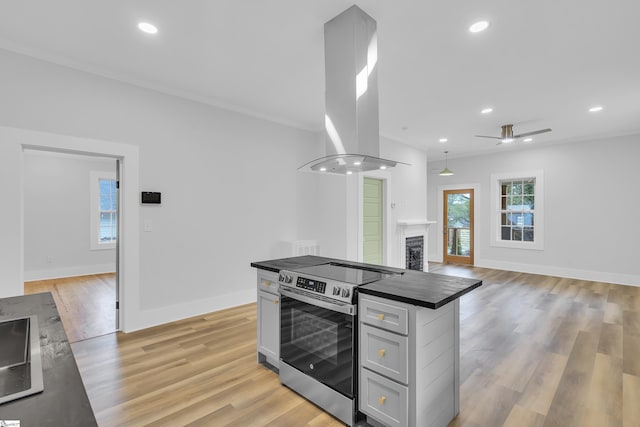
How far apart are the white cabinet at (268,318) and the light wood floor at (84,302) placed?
1967 mm

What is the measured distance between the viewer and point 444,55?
2.91m

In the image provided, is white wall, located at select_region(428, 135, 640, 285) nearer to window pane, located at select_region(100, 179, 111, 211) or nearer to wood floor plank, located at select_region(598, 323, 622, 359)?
wood floor plank, located at select_region(598, 323, 622, 359)

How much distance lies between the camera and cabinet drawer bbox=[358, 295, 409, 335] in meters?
1.70

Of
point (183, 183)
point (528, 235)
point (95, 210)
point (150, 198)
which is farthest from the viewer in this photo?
point (528, 235)

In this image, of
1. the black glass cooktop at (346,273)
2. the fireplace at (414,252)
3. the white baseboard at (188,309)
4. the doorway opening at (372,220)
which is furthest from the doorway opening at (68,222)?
the fireplace at (414,252)

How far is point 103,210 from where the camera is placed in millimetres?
6809

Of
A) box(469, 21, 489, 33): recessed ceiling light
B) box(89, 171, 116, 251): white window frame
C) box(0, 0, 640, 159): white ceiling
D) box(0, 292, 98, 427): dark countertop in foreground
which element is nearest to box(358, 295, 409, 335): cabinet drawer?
box(0, 292, 98, 427): dark countertop in foreground

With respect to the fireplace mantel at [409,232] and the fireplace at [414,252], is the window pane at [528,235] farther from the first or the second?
the fireplace at [414,252]

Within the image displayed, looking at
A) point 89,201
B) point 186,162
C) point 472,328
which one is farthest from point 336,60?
point 89,201

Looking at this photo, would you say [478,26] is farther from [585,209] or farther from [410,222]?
[585,209]

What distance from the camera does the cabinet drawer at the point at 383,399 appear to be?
5.60 ft

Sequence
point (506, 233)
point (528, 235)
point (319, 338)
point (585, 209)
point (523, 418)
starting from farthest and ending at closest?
point (506, 233) → point (528, 235) → point (585, 209) → point (319, 338) → point (523, 418)

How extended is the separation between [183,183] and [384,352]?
309 centimetres

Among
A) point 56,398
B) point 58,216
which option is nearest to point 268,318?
point 56,398
